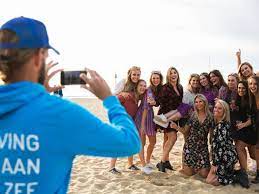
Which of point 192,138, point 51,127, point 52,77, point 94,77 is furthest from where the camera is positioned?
point 192,138

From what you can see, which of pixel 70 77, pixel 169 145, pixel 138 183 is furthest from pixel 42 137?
pixel 169 145

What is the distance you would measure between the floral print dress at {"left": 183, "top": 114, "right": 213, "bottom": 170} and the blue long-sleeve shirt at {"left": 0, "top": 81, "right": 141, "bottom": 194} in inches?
225

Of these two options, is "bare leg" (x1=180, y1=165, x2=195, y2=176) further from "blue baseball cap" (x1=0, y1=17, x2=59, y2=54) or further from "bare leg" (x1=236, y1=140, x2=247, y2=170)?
"blue baseball cap" (x1=0, y1=17, x2=59, y2=54)

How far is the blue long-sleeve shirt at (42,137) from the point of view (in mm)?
1346

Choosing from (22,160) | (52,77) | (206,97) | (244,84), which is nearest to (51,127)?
(22,160)

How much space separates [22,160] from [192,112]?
603cm

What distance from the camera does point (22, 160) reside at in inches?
53.6

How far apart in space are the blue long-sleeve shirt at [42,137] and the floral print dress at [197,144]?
5708 millimetres

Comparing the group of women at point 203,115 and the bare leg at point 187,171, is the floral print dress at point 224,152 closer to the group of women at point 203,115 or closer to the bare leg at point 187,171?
the group of women at point 203,115

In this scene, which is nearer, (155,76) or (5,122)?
(5,122)

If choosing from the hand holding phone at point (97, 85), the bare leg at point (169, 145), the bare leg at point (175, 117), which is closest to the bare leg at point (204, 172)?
the bare leg at point (169, 145)

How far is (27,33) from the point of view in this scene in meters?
1.39

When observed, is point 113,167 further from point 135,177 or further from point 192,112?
point 192,112

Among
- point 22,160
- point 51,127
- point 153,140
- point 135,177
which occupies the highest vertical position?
point 51,127
